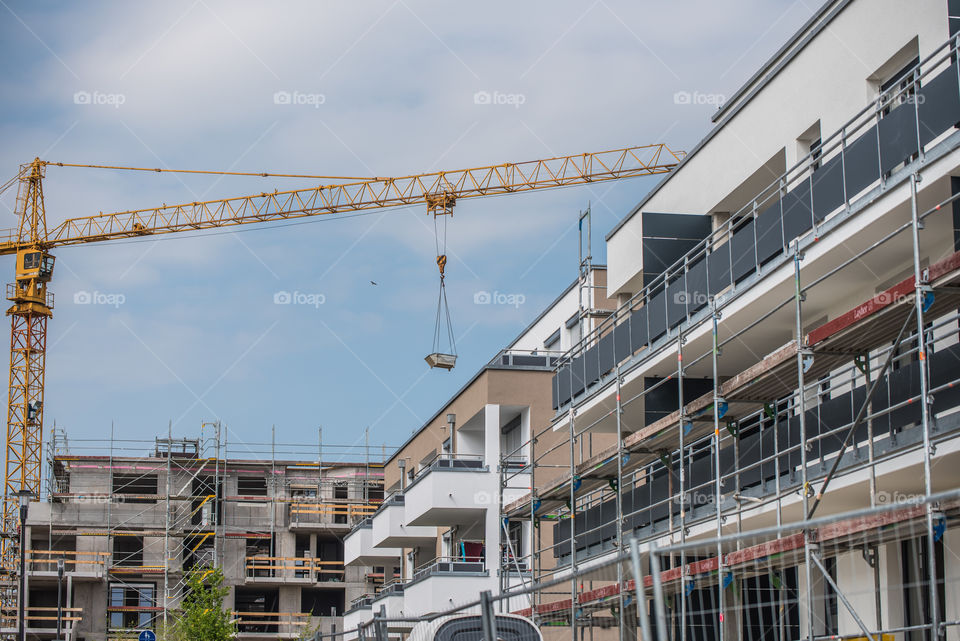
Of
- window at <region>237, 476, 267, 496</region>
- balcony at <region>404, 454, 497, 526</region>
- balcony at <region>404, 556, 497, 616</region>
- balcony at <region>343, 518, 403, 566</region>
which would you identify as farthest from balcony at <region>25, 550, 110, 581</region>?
balcony at <region>404, 556, 497, 616</region>

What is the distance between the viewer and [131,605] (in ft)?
200

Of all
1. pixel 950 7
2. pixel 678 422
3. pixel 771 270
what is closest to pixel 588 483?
pixel 678 422

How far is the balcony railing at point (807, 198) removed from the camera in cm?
1269

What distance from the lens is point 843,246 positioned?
14.8 meters

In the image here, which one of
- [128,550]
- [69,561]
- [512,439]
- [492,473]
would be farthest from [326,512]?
[492,473]

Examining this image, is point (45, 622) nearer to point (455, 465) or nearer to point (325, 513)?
point (325, 513)

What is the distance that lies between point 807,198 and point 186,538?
170 ft

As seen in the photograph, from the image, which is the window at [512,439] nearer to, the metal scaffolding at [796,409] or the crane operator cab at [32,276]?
the metal scaffolding at [796,409]

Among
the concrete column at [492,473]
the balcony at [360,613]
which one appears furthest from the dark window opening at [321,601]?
the concrete column at [492,473]

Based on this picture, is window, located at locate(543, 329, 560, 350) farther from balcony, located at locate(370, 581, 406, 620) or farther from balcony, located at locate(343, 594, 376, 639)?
balcony, located at locate(343, 594, 376, 639)

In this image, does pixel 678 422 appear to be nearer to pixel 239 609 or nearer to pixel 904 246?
pixel 904 246

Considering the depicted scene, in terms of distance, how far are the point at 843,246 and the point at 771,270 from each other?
1.85m

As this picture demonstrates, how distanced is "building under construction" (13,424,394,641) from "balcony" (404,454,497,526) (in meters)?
29.1

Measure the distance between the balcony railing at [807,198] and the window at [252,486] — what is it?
43.9 metres
